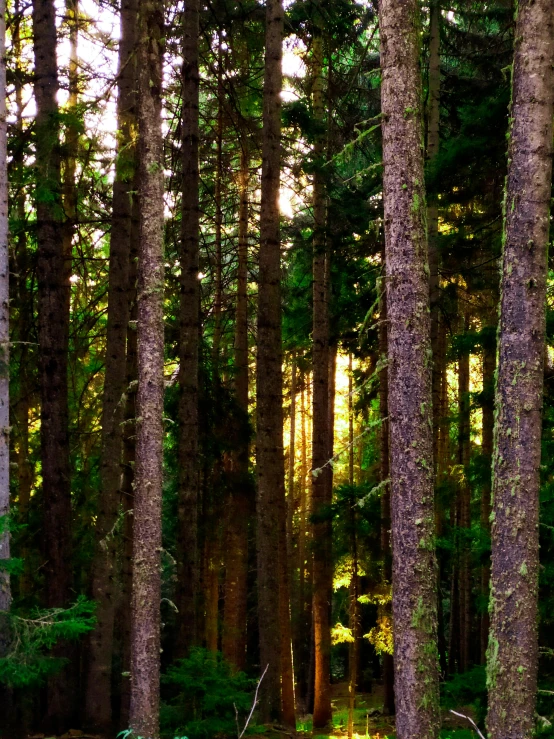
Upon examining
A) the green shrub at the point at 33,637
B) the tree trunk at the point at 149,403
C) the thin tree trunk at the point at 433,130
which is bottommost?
the green shrub at the point at 33,637

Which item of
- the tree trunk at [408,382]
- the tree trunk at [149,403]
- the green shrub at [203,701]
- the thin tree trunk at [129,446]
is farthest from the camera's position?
the thin tree trunk at [129,446]

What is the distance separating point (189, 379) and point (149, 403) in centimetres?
431

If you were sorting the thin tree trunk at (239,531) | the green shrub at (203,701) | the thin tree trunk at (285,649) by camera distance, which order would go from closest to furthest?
1. the green shrub at (203,701)
2. the thin tree trunk at (285,649)
3. the thin tree trunk at (239,531)

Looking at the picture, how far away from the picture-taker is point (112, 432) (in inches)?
427

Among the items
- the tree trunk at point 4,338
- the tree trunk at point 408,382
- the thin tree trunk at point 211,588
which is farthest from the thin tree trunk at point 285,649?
the tree trunk at point 408,382

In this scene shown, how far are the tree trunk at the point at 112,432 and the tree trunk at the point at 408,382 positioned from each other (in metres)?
4.89

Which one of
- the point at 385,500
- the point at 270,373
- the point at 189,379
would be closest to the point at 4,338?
the point at 189,379

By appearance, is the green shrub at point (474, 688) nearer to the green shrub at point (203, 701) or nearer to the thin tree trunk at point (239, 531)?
the green shrub at point (203, 701)

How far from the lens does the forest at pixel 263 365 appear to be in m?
6.31

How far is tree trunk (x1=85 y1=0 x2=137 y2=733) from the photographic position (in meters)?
10.4

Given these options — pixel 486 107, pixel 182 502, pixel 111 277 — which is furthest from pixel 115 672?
pixel 486 107

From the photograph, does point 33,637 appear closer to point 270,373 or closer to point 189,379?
point 189,379

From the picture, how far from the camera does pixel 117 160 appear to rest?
8.30 meters

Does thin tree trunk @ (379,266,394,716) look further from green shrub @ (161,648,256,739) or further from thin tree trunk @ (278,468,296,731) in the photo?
green shrub @ (161,648,256,739)
